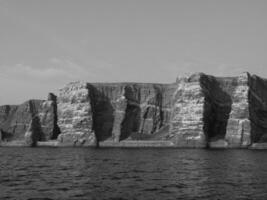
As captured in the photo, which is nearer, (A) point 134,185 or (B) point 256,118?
(A) point 134,185

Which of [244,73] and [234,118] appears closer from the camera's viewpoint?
[234,118]

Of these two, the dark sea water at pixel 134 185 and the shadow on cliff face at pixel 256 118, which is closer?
the dark sea water at pixel 134 185

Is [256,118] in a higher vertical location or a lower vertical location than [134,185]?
higher

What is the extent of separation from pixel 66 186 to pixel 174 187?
42.6ft

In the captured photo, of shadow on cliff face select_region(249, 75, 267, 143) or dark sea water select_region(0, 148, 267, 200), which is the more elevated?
shadow on cliff face select_region(249, 75, 267, 143)

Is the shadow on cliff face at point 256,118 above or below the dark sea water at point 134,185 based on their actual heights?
above

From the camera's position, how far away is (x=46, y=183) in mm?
50938

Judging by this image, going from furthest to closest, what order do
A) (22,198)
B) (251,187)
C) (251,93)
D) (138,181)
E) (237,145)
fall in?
(251,93), (237,145), (138,181), (251,187), (22,198)

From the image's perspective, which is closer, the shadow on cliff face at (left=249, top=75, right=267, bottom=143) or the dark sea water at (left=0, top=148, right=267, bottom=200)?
the dark sea water at (left=0, top=148, right=267, bottom=200)

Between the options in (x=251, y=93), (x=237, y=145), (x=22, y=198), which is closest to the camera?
(x=22, y=198)

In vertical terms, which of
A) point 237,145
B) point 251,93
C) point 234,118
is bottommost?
point 237,145

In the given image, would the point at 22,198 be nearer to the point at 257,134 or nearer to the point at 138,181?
the point at 138,181

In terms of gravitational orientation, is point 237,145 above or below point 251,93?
below

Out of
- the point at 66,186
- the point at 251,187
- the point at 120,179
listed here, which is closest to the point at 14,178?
the point at 66,186
